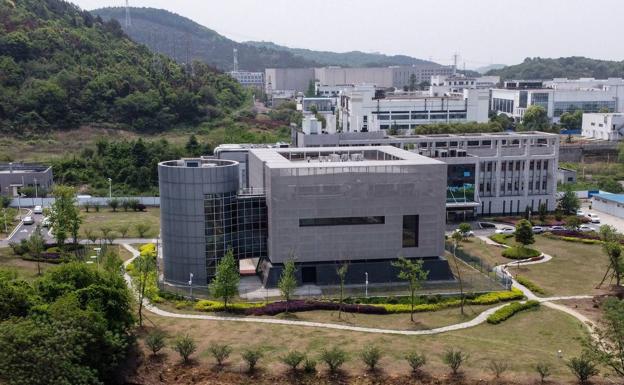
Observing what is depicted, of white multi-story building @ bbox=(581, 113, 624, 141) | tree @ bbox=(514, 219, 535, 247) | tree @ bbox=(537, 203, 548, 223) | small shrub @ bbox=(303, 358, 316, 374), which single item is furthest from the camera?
white multi-story building @ bbox=(581, 113, 624, 141)

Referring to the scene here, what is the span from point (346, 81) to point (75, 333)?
178852 mm

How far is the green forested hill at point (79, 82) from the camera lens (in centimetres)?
9319

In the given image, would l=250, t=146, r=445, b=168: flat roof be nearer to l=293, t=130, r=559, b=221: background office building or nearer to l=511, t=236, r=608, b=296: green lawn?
l=511, t=236, r=608, b=296: green lawn

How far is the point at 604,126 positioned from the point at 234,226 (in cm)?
8661

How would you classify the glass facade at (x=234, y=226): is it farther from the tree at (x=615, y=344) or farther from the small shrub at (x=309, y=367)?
the tree at (x=615, y=344)

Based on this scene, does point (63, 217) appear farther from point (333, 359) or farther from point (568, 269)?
point (568, 269)

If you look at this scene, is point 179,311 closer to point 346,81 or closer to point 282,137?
point 282,137

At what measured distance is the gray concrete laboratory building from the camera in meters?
40.3

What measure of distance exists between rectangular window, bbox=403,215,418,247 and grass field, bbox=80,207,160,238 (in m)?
23.5

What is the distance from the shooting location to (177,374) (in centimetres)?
2836

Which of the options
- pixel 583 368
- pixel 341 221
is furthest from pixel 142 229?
pixel 583 368

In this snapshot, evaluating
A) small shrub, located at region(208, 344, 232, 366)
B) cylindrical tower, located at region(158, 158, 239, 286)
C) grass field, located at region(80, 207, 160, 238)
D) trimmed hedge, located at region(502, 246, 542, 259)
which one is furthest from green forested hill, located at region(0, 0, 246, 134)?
small shrub, located at region(208, 344, 232, 366)

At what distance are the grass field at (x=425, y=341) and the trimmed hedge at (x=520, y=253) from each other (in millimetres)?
12477

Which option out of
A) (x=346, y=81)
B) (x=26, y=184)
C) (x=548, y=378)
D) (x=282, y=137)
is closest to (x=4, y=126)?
(x=26, y=184)
